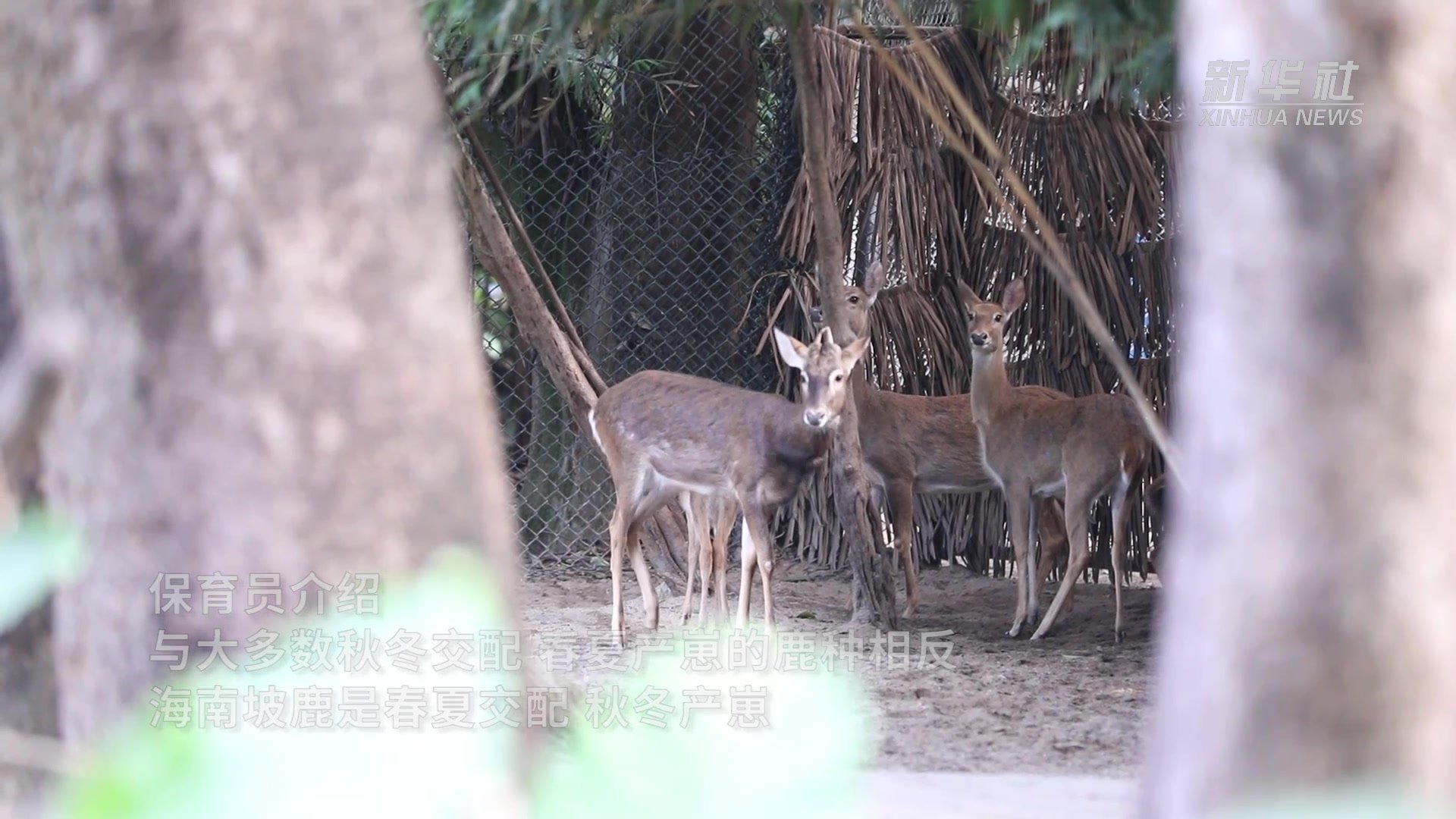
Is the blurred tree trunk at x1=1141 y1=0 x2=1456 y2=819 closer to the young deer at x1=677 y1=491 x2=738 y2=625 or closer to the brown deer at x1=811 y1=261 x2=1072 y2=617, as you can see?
the young deer at x1=677 y1=491 x2=738 y2=625

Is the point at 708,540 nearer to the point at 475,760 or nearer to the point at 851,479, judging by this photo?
the point at 851,479

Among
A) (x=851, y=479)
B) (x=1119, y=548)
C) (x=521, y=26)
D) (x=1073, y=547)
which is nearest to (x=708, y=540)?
(x=851, y=479)

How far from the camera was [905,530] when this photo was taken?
25.6 ft

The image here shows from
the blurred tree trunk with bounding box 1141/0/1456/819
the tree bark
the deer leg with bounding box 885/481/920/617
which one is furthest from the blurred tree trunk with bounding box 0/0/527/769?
the deer leg with bounding box 885/481/920/617

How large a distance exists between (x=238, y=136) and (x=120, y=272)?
0.19 metres

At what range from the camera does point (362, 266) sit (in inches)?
59.2

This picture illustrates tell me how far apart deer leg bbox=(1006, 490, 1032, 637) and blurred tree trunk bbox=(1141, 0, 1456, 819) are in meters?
6.05

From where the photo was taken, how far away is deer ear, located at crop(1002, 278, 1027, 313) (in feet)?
26.4

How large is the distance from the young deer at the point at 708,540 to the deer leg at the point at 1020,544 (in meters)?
1.48

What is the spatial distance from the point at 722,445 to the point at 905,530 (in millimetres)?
1359

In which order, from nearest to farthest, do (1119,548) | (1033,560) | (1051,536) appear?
(1119,548), (1033,560), (1051,536)

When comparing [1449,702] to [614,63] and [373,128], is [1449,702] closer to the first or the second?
[373,128]

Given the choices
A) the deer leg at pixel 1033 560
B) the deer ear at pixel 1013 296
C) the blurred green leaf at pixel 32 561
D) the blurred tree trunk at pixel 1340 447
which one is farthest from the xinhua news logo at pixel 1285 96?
the deer ear at pixel 1013 296

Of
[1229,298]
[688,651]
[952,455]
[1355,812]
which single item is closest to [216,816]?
[688,651]
